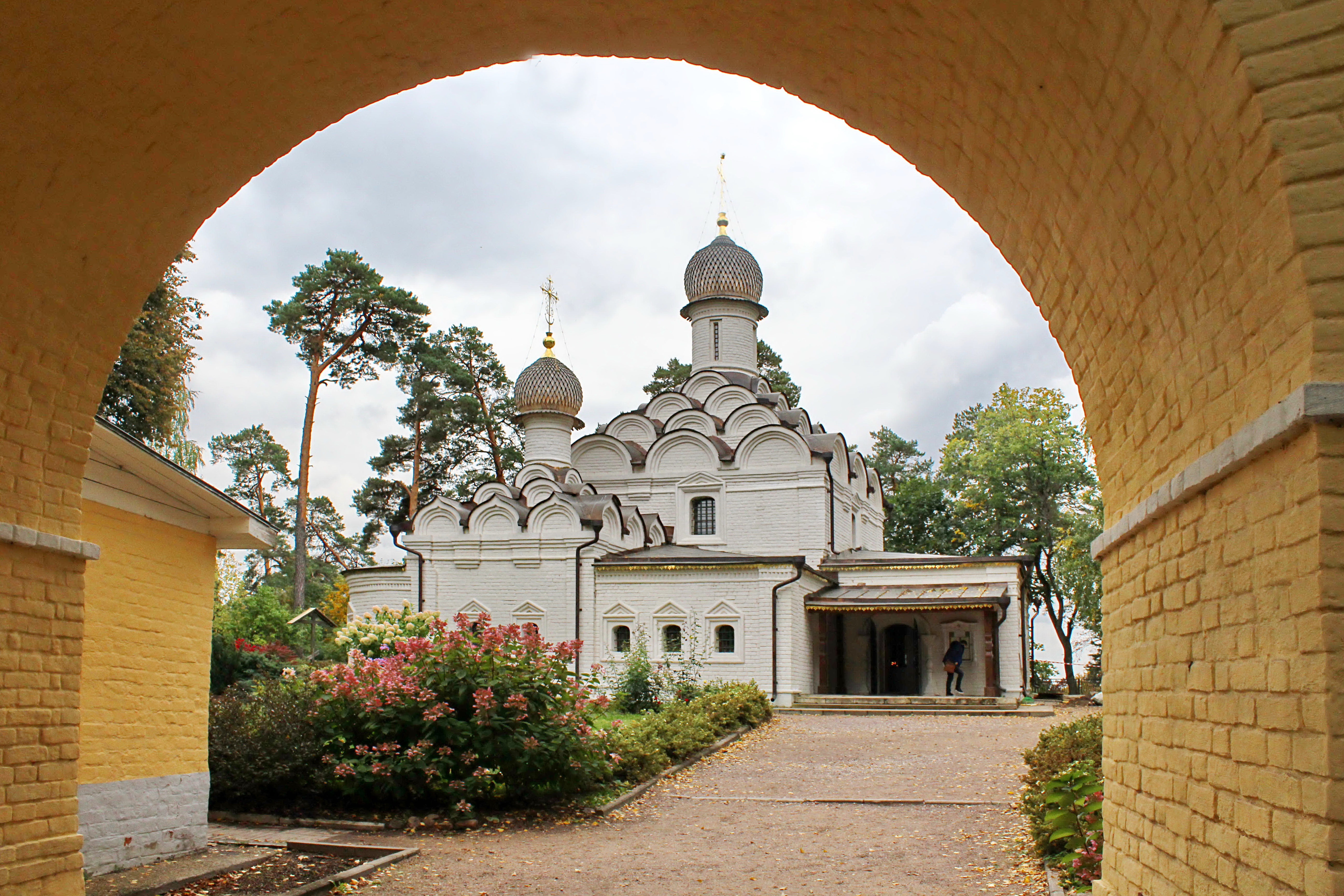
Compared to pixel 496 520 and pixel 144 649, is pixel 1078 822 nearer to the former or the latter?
pixel 144 649

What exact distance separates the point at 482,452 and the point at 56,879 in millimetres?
35076

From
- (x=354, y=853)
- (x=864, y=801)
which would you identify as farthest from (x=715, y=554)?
(x=354, y=853)

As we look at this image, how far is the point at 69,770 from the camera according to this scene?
5910mm

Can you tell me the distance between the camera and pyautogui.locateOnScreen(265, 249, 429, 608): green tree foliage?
3462cm

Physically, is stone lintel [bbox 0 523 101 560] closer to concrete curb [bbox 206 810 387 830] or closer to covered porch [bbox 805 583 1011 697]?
concrete curb [bbox 206 810 387 830]

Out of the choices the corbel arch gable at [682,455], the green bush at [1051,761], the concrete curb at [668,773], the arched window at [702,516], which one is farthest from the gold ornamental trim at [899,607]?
the green bush at [1051,761]

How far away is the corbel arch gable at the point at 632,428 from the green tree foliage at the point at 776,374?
14.9m

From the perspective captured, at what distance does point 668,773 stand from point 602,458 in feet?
58.9

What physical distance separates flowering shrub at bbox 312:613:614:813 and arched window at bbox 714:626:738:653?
45.6ft

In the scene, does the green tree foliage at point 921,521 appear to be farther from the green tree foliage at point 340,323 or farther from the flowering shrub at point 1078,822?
the flowering shrub at point 1078,822

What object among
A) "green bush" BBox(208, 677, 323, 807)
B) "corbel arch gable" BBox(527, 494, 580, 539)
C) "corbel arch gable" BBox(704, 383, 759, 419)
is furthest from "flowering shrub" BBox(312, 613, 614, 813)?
"corbel arch gable" BBox(704, 383, 759, 419)

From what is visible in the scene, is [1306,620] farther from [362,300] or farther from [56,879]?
[362,300]

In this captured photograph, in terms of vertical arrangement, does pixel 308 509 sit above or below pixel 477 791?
above

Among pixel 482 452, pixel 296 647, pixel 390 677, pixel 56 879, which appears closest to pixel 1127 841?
pixel 56 879
